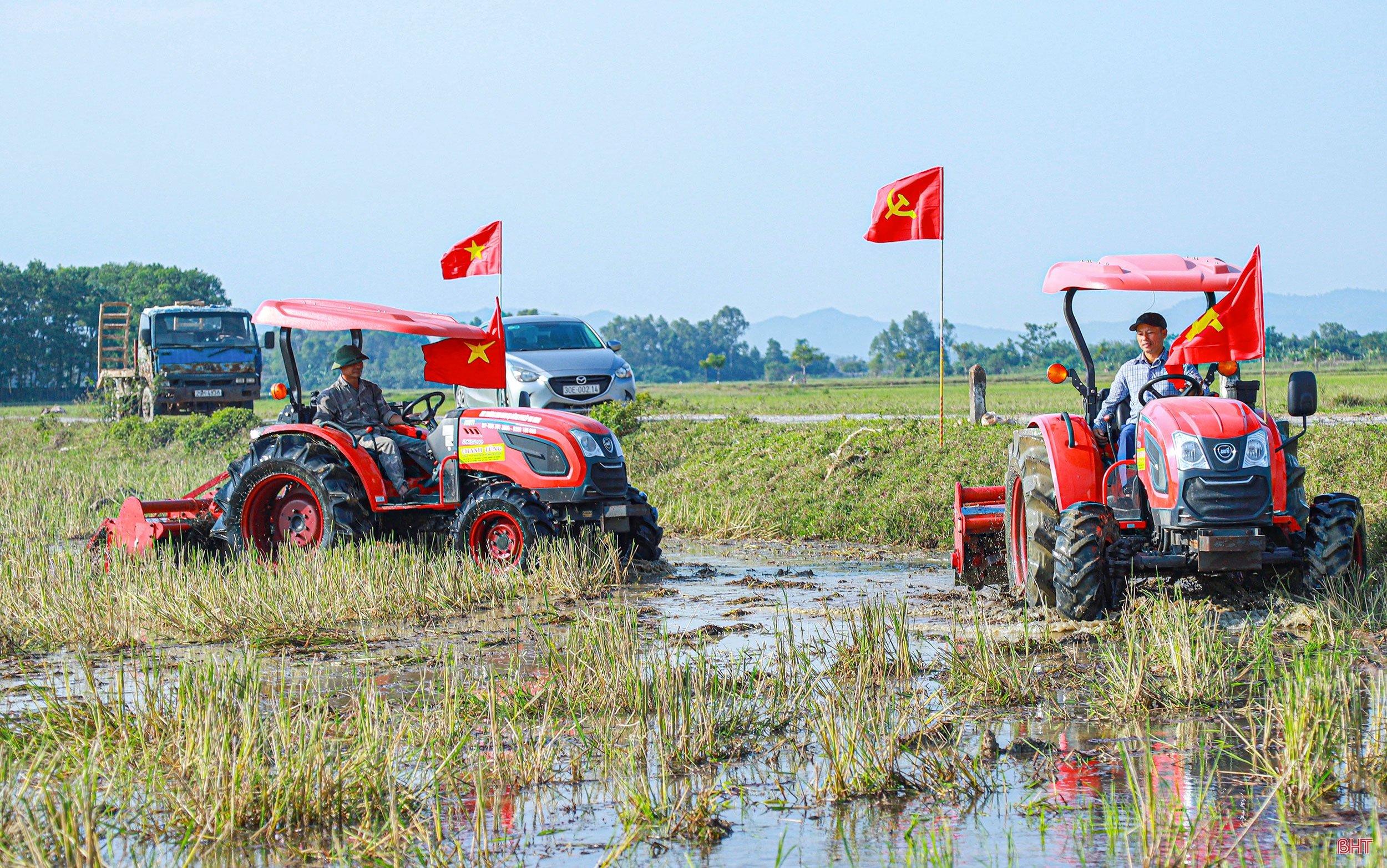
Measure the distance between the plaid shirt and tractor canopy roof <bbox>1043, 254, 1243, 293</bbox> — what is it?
46 centimetres

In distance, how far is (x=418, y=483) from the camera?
1142 cm

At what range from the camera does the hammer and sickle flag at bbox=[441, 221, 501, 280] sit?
1686 cm

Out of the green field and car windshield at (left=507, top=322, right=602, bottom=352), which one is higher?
car windshield at (left=507, top=322, right=602, bottom=352)

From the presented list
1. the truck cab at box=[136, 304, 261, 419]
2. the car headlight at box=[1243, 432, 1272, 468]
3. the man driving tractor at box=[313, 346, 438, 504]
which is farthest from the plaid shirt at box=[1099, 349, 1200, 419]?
the truck cab at box=[136, 304, 261, 419]

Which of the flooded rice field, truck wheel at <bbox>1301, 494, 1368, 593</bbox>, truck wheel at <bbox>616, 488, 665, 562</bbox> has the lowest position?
the flooded rice field

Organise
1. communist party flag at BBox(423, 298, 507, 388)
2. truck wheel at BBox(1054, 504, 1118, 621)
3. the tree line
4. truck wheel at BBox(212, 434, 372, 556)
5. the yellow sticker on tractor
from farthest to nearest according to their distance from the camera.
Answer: the tree line
communist party flag at BBox(423, 298, 507, 388)
the yellow sticker on tractor
truck wheel at BBox(212, 434, 372, 556)
truck wheel at BBox(1054, 504, 1118, 621)

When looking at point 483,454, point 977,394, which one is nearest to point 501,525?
point 483,454

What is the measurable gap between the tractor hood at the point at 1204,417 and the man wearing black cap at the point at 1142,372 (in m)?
0.38

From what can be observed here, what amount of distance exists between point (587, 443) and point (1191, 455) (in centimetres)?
482

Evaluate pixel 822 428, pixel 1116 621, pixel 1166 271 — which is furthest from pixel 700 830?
pixel 822 428

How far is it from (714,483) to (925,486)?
3264 millimetres

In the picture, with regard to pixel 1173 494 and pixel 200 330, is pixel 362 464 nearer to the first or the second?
pixel 1173 494

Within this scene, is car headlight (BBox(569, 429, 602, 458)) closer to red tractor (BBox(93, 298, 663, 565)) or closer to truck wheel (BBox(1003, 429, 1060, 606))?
red tractor (BBox(93, 298, 663, 565))

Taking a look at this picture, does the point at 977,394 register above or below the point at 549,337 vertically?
below
